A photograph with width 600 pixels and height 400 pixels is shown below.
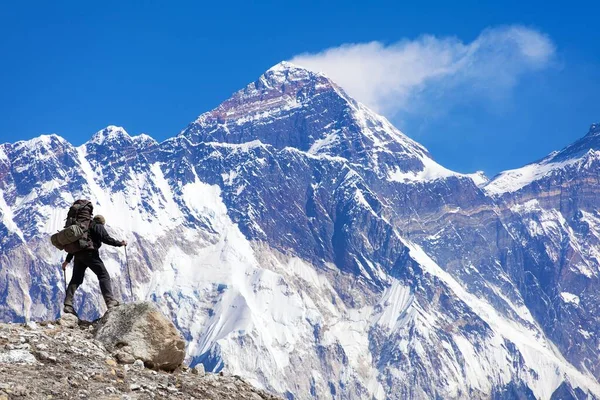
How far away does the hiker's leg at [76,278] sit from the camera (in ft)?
96.8

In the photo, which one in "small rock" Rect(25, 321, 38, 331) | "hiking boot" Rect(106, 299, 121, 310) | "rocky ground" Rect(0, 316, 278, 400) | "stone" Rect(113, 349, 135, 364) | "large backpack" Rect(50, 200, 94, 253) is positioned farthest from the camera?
"large backpack" Rect(50, 200, 94, 253)

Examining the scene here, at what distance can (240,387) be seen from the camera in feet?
91.6

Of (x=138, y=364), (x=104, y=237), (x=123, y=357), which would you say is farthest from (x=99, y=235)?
(x=138, y=364)

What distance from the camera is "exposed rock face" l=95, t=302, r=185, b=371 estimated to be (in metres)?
26.4

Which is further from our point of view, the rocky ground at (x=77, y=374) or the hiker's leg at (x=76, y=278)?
the hiker's leg at (x=76, y=278)

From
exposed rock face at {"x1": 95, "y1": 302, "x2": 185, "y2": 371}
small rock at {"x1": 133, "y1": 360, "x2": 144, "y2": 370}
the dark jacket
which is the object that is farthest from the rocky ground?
the dark jacket

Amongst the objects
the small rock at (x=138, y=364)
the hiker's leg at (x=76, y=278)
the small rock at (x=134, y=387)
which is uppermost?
the hiker's leg at (x=76, y=278)

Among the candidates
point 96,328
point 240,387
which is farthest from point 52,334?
point 240,387

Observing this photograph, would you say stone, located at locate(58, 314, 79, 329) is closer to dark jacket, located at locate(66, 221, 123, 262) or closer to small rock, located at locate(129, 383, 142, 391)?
dark jacket, located at locate(66, 221, 123, 262)

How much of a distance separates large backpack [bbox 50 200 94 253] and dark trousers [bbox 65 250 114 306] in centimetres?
28

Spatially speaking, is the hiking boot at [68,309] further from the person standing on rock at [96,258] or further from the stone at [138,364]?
the stone at [138,364]

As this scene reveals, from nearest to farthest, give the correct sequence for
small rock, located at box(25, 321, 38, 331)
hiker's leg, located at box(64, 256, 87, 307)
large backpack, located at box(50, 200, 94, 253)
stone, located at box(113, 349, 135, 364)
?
stone, located at box(113, 349, 135, 364)
small rock, located at box(25, 321, 38, 331)
large backpack, located at box(50, 200, 94, 253)
hiker's leg, located at box(64, 256, 87, 307)

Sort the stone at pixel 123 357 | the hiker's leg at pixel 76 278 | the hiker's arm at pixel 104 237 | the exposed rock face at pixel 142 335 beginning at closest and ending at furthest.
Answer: the stone at pixel 123 357 < the exposed rock face at pixel 142 335 < the hiker's arm at pixel 104 237 < the hiker's leg at pixel 76 278

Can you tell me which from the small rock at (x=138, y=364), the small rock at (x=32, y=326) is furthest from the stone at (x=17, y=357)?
the small rock at (x=138, y=364)
